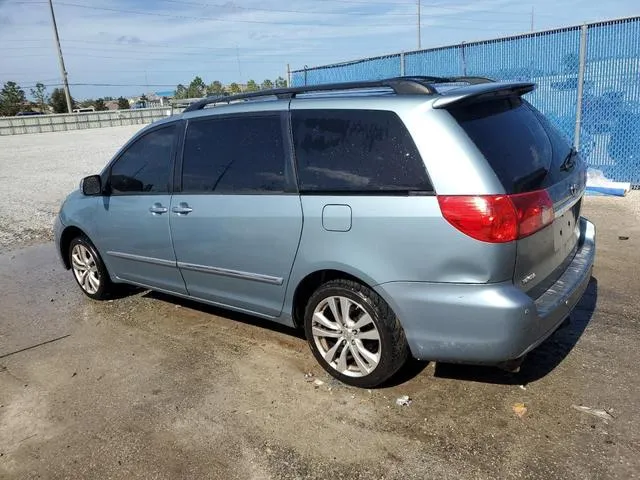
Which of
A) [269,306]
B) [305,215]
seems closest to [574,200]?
[305,215]

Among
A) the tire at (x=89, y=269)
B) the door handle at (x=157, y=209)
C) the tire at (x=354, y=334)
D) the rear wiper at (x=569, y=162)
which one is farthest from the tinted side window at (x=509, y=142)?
the tire at (x=89, y=269)

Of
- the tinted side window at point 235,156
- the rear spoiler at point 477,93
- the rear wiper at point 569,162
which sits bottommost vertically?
the rear wiper at point 569,162

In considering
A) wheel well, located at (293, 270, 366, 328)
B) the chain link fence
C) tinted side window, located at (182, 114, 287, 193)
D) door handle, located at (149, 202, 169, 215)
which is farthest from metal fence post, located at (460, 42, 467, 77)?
wheel well, located at (293, 270, 366, 328)

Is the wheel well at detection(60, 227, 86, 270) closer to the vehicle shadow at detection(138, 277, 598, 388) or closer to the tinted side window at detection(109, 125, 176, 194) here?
the tinted side window at detection(109, 125, 176, 194)

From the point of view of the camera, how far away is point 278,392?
348cm

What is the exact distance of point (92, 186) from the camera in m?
4.87

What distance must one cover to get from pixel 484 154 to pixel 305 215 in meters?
1.10

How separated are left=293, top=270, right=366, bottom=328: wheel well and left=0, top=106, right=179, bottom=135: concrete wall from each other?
3820 centimetres

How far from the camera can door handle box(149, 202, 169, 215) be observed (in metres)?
4.24

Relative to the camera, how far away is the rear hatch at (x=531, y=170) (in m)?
2.87

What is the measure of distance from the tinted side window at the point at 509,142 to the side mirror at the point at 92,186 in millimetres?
3288

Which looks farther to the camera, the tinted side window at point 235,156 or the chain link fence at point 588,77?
→ the chain link fence at point 588,77

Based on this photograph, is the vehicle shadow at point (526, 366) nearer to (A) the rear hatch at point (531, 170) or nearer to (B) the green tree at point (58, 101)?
(A) the rear hatch at point (531, 170)

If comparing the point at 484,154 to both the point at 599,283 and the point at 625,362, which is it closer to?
the point at 625,362
